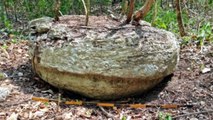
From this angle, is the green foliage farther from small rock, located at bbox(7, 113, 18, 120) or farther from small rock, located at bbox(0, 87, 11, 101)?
small rock, located at bbox(0, 87, 11, 101)

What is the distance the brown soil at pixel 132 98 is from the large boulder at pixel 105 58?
137 millimetres

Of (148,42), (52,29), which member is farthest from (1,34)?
(148,42)

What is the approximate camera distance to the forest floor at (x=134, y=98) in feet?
8.14

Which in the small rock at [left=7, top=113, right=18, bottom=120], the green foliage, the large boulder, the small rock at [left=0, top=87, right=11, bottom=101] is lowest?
the green foliage

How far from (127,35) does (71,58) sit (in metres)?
Result: 0.49

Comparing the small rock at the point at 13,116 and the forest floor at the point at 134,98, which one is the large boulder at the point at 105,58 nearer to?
the forest floor at the point at 134,98

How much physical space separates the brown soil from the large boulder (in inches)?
5.4

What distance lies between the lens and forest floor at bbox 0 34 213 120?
2.48 m

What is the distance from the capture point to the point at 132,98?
2.79 metres

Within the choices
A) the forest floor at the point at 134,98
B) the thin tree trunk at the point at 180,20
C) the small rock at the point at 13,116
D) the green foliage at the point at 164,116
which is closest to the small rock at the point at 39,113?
the forest floor at the point at 134,98

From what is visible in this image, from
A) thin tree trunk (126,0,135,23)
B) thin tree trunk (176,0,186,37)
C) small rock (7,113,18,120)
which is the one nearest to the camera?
small rock (7,113,18,120)

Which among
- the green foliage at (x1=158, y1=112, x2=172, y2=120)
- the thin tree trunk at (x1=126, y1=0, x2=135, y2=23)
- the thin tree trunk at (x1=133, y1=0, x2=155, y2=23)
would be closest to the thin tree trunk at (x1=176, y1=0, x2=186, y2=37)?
the thin tree trunk at (x1=133, y1=0, x2=155, y2=23)

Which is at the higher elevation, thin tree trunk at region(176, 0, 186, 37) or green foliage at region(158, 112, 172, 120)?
thin tree trunk at region(176, 0, 186, 37)

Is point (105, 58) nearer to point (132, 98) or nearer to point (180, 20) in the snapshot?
point (132, 98)
